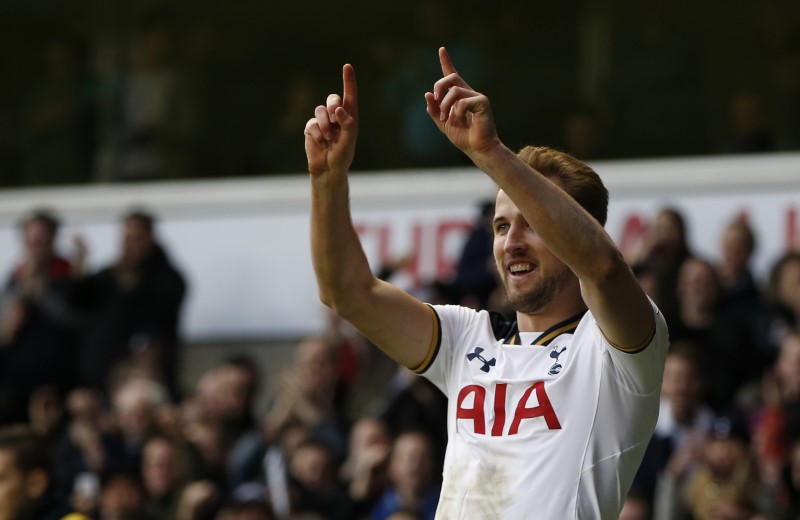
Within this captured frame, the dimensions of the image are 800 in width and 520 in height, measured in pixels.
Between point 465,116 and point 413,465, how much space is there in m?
4.98

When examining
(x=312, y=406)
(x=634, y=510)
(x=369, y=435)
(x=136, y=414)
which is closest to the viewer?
(x=634, y=510)

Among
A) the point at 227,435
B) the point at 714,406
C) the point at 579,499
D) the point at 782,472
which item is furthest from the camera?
the point at 227,435

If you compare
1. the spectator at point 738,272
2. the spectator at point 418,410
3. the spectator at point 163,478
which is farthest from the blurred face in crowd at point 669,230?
the spectator at point 163,478

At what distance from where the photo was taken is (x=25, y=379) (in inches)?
475

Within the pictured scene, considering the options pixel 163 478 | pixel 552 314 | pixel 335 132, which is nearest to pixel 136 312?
pixel 163 478

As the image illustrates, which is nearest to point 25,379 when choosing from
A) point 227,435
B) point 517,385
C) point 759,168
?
point 227,435

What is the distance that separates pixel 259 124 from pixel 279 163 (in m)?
0.46

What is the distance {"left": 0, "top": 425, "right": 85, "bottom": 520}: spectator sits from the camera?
693 cm

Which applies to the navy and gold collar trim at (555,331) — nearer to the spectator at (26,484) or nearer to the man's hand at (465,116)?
the man's hand at (465,116)

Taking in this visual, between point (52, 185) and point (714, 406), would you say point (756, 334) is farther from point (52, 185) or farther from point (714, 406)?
point (52, 185)

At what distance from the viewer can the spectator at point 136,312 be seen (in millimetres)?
11883

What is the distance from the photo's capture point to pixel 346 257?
4.72m

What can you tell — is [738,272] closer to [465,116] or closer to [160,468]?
[160,468]

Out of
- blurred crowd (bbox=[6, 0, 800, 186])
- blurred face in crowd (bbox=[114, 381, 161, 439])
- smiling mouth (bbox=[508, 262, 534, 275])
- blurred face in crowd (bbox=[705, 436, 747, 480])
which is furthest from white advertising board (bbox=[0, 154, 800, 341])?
smiling mouth (bbox=[508, 262, 534, 275])
